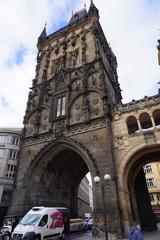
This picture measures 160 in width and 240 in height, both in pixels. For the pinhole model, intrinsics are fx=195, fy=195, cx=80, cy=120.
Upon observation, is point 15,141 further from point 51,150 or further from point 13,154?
point 51,150

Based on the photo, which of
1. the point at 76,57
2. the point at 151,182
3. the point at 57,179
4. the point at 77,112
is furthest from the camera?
the point at 151,182

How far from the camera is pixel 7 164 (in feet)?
87.0

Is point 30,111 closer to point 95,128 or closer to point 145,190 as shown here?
point 95,128

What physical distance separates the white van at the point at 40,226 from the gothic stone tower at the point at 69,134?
106 inches

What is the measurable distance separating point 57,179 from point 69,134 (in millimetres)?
5536

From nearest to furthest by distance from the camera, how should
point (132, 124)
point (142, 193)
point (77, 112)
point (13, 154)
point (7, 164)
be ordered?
point (132, 124) < point (142, 193) < point (77, 112) < point (7, 164) < point (13, 154)

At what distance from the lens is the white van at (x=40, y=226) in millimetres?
10537

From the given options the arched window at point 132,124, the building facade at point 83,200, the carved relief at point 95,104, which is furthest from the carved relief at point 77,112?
the building facade at point 83,200

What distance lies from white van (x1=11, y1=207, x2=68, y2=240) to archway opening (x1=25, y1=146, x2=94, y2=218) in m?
4.95


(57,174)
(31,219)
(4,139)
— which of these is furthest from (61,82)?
(31,219)

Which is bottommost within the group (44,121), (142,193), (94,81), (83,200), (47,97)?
(142,193)

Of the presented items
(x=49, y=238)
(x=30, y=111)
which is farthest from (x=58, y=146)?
(x=49, y=238)

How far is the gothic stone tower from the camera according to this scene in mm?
15491

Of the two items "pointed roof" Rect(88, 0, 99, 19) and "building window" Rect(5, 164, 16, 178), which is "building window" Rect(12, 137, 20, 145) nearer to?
"building window" Rect(5, 164, 16, 178)
